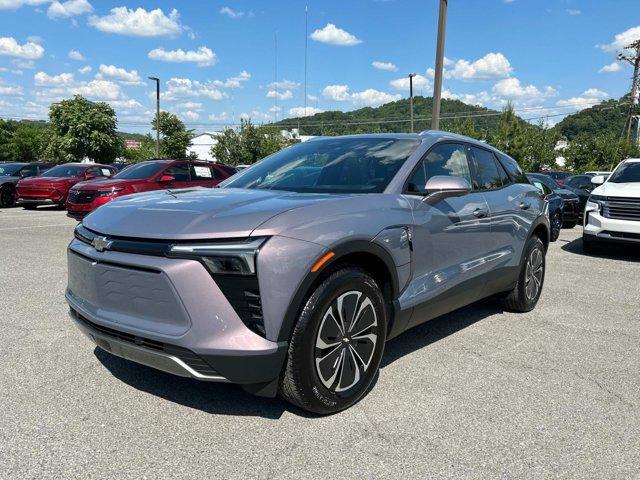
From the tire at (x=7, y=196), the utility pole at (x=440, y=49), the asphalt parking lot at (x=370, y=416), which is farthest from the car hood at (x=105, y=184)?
the tire at (x=7, y=196)

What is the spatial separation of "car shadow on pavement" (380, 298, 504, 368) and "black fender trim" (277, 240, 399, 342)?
88 cm

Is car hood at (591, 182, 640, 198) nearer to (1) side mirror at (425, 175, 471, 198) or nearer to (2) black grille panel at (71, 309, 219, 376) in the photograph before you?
(1) side mirror at (425, 175, 471, 198)

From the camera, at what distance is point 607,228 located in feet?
29.8

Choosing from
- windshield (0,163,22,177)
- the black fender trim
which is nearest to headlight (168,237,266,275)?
the black fender trim

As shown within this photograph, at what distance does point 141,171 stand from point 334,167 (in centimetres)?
910

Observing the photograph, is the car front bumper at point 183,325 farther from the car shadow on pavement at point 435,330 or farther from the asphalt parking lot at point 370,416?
the car shadow on pavement at point 435,330

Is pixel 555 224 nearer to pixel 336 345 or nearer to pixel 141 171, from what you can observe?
pixel 141 171

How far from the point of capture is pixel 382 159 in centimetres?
384

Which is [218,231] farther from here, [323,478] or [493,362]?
[493,362]

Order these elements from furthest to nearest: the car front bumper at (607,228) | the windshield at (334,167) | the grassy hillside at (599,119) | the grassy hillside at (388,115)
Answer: the grassy hillside at (388,115) < the grassy hillside at (599,119) < the car front bumper at (607,228) < the windshield at (334,167)

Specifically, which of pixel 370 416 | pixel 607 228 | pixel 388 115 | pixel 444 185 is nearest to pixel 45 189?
pixel 607 228

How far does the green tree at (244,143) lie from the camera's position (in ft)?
194

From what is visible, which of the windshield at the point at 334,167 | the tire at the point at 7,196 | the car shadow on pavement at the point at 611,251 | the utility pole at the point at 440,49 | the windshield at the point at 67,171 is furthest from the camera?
the tire at the point at 7,196

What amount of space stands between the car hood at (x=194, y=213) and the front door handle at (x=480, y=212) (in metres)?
1.48
